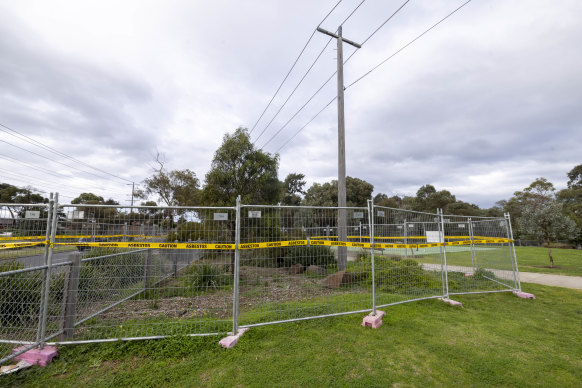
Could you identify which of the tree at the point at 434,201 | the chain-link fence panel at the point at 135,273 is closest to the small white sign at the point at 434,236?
the chain-link fence panel at the point at 135,273

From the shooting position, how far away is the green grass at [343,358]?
2.84m

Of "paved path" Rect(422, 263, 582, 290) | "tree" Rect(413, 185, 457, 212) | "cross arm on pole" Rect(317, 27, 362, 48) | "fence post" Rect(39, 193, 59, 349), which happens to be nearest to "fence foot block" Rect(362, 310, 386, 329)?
"paved path" Rect(422, 263, 582, 290)

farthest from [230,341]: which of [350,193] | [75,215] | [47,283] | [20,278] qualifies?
[350,193]

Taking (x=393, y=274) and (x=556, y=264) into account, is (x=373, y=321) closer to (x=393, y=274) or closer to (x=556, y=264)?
(x=393, y=274)

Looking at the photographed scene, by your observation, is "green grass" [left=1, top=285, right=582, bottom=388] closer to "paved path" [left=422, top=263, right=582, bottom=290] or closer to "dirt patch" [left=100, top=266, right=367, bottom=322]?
"dirt patch" [left=100, top=266, right=367, bottom=322]

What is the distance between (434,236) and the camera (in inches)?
239

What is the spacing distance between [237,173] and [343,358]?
400 inches

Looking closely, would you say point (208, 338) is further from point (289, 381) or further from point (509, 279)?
point (509, 279)

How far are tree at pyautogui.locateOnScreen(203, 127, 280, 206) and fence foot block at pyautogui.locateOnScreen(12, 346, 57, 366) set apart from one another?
29.6 feet

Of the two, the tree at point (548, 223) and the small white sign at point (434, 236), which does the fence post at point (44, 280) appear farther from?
the tree at point (548, 223)

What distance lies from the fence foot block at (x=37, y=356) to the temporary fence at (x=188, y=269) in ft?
0.34

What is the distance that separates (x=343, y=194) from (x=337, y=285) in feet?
11.8

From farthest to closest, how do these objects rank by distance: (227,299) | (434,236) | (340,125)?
1. (340,125)
2. (434,236)
3. (227,299)

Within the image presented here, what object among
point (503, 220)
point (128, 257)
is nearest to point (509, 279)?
point (503, 220)
